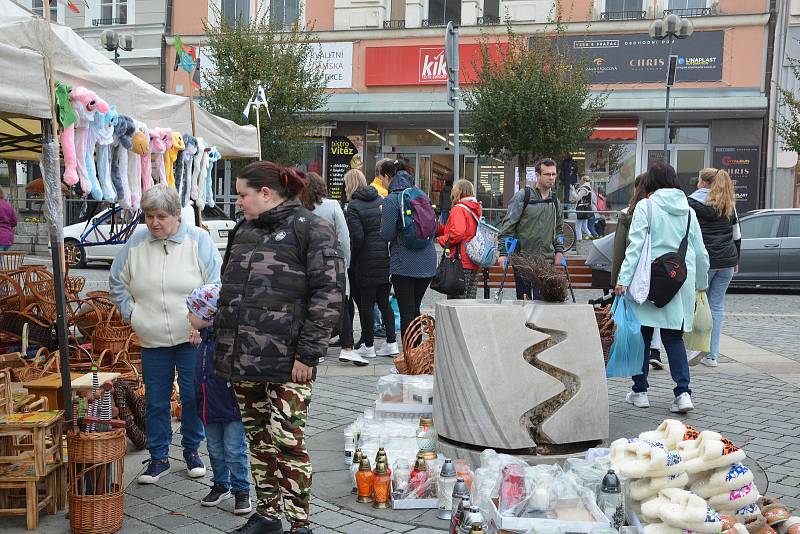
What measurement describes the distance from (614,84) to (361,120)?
23.5ft

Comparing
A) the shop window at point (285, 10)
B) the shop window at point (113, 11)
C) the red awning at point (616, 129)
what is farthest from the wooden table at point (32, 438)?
the shop window at point (113, 11)

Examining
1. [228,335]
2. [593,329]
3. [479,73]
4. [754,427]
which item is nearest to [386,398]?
[593,329]

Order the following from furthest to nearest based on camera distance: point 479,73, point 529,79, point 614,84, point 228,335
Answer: point 614,84
point 479,73
point 529,79
point 228,335

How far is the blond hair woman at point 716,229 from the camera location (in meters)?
7.69

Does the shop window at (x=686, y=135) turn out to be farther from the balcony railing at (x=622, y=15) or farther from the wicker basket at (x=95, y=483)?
the wicker basket at (x=95, y=483)

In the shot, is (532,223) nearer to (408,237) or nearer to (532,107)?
(408,237)

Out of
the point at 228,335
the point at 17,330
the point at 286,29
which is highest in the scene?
the point at 286,29

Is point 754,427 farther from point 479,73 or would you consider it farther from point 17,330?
point 479,73

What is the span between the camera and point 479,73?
Answer: 66.0 ft

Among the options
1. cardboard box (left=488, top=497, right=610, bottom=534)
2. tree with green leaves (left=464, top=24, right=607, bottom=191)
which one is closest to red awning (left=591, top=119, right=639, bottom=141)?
tree with green leaves (left=464, top=24, right=607, bottom=191)

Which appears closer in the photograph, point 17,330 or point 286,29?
point 17,330

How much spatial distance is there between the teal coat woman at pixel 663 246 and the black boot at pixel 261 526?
3.29 m

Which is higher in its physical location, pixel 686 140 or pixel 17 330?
pixel 686 140

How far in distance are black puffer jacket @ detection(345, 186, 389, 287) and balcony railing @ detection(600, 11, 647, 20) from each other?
16.2 metres
